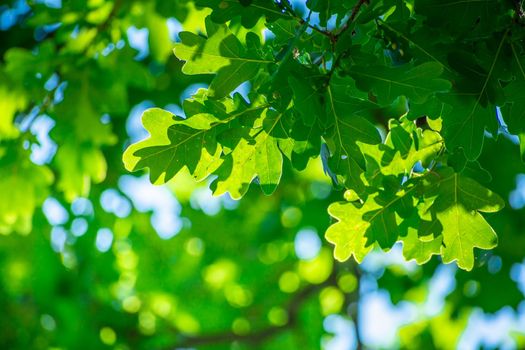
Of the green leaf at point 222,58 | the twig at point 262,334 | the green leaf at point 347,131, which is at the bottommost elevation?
the twig at point 262,334

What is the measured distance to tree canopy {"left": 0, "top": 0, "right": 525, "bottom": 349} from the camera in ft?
5.53

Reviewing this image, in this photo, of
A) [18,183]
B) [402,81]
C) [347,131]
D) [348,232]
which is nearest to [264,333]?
[18,183]

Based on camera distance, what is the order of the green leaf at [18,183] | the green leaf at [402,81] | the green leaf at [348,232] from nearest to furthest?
the green leaf at [402,81]
the green leaf at [348,232]
the green leaf at [18,183]

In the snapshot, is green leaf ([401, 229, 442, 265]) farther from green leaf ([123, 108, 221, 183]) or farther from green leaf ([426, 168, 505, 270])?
green leaf ([123, 108, 221, 183])

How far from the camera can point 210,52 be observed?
1729mm

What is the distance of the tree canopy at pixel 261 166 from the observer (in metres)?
1.69

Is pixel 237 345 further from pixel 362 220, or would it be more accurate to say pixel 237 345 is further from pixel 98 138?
pixel 362 220

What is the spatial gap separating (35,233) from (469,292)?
3480 mm

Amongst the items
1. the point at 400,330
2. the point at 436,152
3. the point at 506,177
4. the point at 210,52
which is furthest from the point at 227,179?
the point at 400,330

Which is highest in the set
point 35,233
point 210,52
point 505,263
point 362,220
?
point 210,52

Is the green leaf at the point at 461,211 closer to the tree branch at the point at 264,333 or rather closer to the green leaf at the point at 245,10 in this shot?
the green leaf at the point at 245,10

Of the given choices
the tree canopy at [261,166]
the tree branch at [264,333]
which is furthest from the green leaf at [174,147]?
the tree branch at [264,333]

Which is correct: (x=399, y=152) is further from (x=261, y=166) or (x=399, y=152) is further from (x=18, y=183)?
(x=18, y=183)

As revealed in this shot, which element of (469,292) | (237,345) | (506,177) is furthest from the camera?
(237,345)
